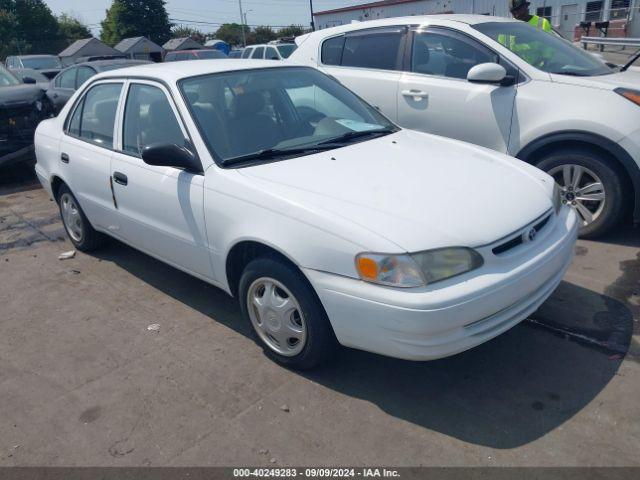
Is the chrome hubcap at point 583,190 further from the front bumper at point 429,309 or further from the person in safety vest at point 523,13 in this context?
the person in safety vest at point 523,13

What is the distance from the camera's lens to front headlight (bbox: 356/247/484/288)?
257 cm

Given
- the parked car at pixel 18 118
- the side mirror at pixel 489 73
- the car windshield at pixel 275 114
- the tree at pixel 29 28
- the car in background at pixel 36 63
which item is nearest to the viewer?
the car windshield at pixel 275 114

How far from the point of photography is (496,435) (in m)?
2.63

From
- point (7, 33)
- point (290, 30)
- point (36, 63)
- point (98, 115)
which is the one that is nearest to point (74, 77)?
point (98, 115)

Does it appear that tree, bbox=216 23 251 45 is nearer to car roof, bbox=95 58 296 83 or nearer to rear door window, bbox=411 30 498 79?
rear door window, bbox=411 30 498 79

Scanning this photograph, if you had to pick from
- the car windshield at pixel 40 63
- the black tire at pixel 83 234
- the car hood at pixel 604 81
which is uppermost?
the car hood at pixel 604 81

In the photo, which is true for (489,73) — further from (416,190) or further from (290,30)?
(290,30)

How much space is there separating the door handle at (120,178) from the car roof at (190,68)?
2.36 feet

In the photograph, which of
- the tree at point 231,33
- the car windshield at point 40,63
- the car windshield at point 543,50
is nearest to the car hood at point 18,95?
the car windshield at point 543,50

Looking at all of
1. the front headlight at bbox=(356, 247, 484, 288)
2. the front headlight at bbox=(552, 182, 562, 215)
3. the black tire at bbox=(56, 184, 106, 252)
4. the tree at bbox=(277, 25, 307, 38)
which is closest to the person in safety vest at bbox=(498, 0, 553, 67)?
the front headlight at bbox=(552, 182, 562, 215)

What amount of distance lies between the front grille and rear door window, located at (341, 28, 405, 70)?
10.1 ft

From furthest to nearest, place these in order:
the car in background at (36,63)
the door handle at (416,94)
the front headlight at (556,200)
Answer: the car in background at (36,63) → the door handle at (416,94) → the front headlight at (556,200)

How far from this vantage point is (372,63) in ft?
19.2

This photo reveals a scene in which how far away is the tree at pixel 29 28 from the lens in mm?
49094
